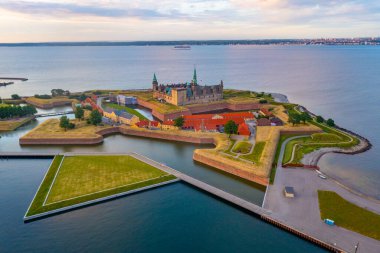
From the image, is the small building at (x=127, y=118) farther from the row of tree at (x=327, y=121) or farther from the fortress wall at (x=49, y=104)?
the row of tree at (x=327, y=121)

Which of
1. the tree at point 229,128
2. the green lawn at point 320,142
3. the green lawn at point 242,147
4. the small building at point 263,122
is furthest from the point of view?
the small building at point 263,122

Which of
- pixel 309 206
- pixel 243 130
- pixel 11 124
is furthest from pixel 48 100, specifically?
pixel 309 206

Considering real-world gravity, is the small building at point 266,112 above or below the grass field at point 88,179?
above

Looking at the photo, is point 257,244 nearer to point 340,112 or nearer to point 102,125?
point 102,125

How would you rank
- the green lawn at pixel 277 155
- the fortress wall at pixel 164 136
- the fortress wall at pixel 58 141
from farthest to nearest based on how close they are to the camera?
the fortress wall at pixel 164 136 < the fortress wall at pixel 58 141 < the green lawn at pixel 277 155

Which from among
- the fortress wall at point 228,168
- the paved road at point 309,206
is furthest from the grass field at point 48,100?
the paved road at point 309,206

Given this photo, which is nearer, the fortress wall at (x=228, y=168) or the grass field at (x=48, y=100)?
the fortress wall at (x=228, y=168)

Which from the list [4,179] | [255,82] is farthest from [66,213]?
[255,82]
